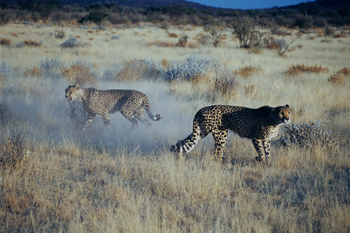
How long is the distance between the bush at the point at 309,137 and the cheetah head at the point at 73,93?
4.39m

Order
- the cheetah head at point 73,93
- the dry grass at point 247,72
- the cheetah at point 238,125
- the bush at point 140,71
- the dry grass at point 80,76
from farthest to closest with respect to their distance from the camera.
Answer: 1. the dry grass at point 247,72
2. the bush at point 140,71
3. the dry grass at point 80,76
4. the cheetah head at point 73,93
5. the cheetah at point 238,125

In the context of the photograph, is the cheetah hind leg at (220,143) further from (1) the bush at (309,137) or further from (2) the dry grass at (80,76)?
(2) the dry grass at (80,76)

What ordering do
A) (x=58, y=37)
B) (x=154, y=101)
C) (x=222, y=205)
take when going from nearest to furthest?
(x=222, y=205)
(x=154, y=101)
(x=58, y=37)

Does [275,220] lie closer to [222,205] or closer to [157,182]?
[222,205]

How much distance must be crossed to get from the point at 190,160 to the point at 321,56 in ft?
46.6

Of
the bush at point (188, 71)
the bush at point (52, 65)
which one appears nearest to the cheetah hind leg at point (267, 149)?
the bush at point (188, 71)

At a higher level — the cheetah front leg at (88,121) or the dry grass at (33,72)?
the dry grass at (33,72)

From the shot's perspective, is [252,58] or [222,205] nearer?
[222,205]

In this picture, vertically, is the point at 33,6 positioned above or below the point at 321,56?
above

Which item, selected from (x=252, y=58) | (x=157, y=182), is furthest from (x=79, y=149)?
(x=252, y=58)

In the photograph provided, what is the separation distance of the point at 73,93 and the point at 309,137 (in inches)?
193

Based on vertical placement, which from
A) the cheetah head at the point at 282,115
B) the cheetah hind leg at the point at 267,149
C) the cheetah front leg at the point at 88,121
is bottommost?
the cheetah front leg at the point at 88,121

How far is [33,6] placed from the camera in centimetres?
4859

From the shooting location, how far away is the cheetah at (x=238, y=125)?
439cm
